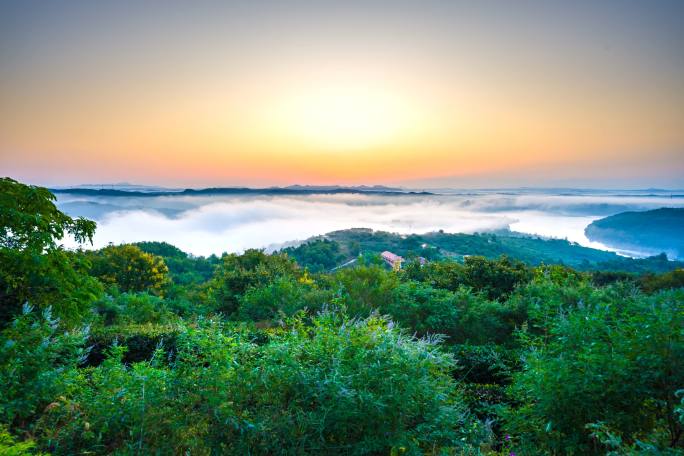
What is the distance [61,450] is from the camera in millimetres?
3809

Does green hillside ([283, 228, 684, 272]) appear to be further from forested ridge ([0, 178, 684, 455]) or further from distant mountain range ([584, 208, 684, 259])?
forested ridge ([0, 178, 684, 455])

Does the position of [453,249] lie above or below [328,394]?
below

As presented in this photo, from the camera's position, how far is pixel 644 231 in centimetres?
5722

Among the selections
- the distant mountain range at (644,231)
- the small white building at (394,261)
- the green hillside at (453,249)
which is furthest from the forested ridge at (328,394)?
the distant mountain range at (644,231)

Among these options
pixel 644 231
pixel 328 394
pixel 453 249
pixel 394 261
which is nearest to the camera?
pixel 328 394

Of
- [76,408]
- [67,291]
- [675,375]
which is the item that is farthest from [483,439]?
[67,291]

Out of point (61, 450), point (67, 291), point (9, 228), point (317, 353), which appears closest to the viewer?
point (61, 450)

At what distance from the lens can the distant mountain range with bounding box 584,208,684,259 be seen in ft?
166

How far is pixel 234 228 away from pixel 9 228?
85.0 metres

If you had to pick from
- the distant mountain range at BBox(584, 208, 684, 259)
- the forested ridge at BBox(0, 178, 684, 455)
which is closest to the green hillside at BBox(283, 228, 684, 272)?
the distant mountain range at BBox(584, 208, 684, 259)

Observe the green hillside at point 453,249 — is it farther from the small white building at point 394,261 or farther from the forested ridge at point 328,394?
the forested ridge at point 328,394

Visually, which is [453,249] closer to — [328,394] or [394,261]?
[394,261]

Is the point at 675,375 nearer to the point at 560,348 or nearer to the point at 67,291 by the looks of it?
the point at 560,348

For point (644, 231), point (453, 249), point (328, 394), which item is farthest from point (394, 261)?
point (644, 231)
